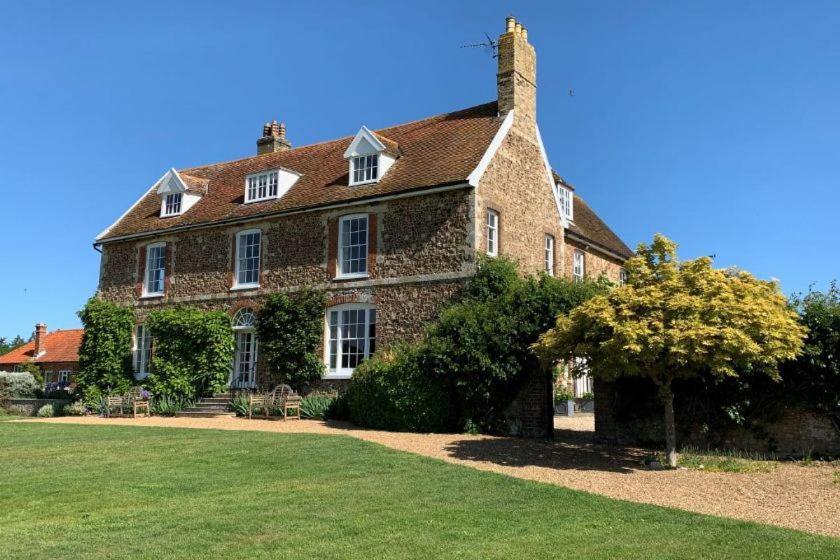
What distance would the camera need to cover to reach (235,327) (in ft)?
78.4

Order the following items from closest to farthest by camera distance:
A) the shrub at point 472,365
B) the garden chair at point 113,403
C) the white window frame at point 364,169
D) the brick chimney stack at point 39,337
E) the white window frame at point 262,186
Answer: the shrub at point 472,365, the white window frame at point 364,169, the garden chair at point 113,403, the white window frame at point 262,186, the brick chimney stack at point 39,337

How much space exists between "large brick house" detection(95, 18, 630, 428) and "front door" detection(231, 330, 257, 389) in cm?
5

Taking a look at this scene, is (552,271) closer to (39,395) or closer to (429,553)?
(429,553)

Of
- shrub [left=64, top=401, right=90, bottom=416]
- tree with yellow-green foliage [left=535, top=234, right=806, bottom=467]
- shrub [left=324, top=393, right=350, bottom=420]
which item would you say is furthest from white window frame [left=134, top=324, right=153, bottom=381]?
tree with yellow-green foliage [left=535, top=234, right=806, bottom=467]

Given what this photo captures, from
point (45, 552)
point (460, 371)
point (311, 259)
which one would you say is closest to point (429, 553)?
point (45, 552)

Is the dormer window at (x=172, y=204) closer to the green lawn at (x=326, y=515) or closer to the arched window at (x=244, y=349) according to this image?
the arched window at (x=244, y=349)

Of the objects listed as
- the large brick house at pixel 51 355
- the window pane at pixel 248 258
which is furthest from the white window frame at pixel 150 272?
the large brick house at pixel 51 355

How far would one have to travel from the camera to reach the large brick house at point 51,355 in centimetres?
4825

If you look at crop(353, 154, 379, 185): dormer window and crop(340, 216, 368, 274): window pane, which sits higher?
crop(353, 154, 379, 185): dormer window

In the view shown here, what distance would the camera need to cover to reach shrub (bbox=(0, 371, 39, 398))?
92.7 ft

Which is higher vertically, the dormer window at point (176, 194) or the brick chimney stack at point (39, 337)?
the dormer window at point (176, 194)

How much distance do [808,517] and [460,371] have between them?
8.75 meters

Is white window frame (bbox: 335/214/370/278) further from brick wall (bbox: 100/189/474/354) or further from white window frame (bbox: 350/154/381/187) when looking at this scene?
white window frame (bbox: 350/154/381/187)

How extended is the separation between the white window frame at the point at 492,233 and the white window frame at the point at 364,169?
3951 mm
